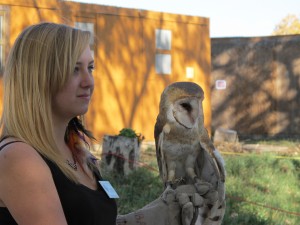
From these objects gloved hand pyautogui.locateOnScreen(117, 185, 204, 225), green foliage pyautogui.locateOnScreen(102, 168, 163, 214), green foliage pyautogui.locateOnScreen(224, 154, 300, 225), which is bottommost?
green foliage pyautogui.locateOnScreen(224, 154, 300, 225)

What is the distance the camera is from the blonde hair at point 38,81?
4.45 feet

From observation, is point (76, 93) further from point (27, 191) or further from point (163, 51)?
point (163, 51)

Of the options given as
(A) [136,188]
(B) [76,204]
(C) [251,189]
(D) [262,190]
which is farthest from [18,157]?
(D) [262,190]

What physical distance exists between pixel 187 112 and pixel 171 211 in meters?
0.44

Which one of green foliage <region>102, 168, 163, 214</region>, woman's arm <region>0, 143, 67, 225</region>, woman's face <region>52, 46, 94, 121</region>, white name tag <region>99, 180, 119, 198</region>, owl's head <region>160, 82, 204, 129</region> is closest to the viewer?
woman's arm <region>0, 143, 67, 225</region>

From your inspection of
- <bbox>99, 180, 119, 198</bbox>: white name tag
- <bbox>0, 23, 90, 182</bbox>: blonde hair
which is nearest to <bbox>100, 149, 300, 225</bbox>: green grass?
<bbox>99, 180, 119, 198</bbox>: white name tag

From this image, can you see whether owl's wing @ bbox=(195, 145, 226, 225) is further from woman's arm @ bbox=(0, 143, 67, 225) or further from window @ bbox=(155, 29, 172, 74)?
window @ bbox=(155, 29, 172, 74)

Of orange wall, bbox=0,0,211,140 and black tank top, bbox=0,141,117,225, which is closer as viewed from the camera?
black tank top, bbox=0,141,117,225

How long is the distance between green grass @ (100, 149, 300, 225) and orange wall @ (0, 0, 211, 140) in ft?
6.85

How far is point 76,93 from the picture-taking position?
4.83 feet

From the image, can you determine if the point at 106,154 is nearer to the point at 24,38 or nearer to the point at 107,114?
the point at 107,114

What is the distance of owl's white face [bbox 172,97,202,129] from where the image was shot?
2.05m

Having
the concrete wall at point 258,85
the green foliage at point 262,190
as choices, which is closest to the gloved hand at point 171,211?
the green foliage at point 262,190

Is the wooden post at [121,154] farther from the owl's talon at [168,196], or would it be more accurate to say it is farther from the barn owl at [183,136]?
the owl's talon at [168,196]
